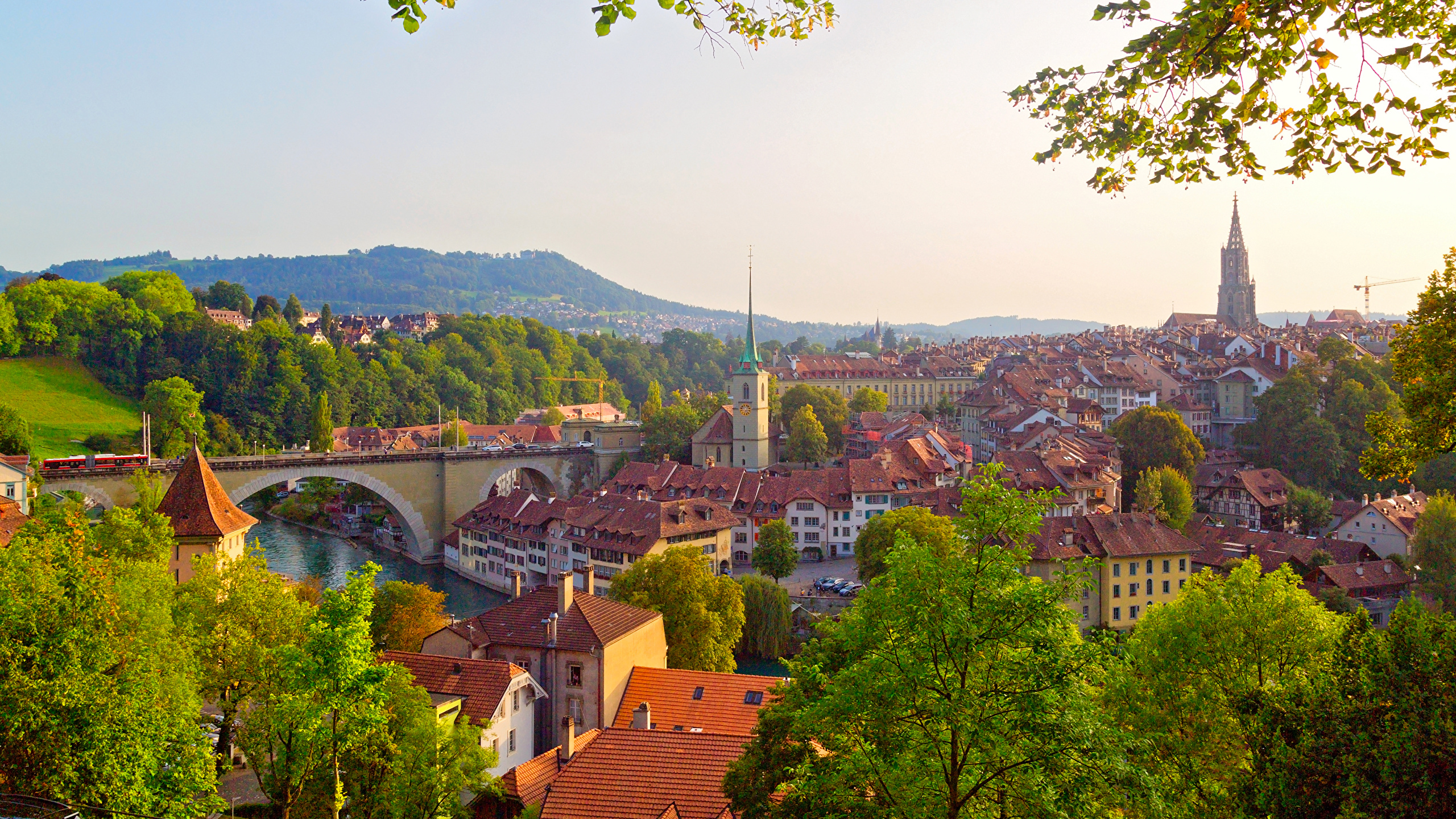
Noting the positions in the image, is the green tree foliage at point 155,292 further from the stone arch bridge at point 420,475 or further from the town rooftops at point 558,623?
the town rooftops at point 558,623

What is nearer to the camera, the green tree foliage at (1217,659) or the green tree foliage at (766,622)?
the green tree foliage at (1217,659)

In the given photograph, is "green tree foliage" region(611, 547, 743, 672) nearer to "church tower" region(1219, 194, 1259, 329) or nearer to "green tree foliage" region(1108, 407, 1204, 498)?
"green tree foliage" region(1108, 407, 1204, 498)

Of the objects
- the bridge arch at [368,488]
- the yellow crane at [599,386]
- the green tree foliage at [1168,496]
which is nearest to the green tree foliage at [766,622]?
the green tree foliage at [1168,496]

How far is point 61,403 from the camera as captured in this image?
6769cm

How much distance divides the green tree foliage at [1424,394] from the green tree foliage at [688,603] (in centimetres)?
1983

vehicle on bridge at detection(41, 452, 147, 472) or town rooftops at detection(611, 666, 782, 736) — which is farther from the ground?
vehicle on bridge at detection(41, 452, 147, 472)

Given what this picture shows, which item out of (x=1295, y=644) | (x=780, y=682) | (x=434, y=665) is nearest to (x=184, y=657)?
(x=434, y=665)

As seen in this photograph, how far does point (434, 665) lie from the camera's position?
807 inches

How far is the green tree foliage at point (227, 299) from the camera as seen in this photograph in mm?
104188

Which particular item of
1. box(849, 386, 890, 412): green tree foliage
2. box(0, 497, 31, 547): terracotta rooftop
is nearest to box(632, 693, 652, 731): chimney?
box(0, 497, 31, 547): terracotta rooftop

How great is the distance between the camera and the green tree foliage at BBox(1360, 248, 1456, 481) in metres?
7.65

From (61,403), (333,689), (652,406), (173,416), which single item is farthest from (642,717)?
(61,403)

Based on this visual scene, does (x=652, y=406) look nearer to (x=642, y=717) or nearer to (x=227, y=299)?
(x=642, y=717)

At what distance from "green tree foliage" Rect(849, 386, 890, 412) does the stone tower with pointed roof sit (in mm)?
55595
